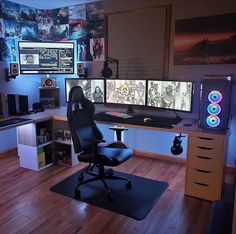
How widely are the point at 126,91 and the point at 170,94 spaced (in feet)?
1.95

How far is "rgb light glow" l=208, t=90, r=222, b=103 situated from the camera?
2.17 meters

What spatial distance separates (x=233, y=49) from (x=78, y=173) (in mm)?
2253

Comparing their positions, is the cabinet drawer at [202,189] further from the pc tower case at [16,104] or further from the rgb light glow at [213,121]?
the pc tower case at [16,104]

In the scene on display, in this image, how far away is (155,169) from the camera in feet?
9.95

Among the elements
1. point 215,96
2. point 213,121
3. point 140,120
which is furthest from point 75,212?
point 215,96

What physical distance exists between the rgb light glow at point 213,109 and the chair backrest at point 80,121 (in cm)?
112

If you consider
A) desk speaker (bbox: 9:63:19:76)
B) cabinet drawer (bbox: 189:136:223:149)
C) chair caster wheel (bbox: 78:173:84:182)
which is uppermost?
desk speaker (bbox: 9:63:19:76)

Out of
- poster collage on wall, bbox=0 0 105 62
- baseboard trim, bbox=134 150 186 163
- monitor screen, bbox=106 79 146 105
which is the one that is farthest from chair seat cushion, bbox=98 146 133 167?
poster collage on wall, bbox=0 0 105 62

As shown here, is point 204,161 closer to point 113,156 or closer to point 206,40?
point 113,156

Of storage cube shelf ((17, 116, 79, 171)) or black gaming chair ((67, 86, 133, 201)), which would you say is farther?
storage cube shelf ((17, 116, 79, 171))

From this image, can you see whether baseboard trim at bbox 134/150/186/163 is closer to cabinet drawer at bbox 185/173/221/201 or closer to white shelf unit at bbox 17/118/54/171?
cabinet drawer at bbox 185/173/221/201

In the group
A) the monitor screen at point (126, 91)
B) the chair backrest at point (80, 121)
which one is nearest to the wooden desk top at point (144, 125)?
the chair backrest at point (80, 121)

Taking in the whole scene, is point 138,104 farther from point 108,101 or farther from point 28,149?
point 28,149

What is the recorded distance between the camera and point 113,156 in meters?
2.29
